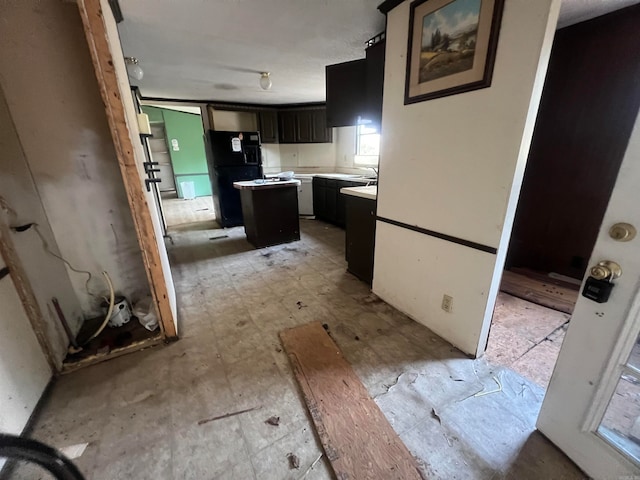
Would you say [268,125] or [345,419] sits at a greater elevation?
[268,125]

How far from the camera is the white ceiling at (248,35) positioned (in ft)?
5.77

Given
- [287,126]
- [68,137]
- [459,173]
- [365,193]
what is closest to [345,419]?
[459,173]

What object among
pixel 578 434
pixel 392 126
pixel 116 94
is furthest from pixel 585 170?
pixel 116 94

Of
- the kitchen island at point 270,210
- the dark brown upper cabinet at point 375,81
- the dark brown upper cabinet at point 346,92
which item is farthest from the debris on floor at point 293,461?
the kitchen island at point 270,210

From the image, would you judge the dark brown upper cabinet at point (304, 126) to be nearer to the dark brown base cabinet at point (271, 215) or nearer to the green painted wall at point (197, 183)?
the dark brown base cabinet at point (271, 215)

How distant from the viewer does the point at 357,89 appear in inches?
88.6

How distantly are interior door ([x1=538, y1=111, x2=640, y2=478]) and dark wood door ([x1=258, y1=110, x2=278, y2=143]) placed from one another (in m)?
5.31

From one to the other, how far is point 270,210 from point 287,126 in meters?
2.68

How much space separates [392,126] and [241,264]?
219cm

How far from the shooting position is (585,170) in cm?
219

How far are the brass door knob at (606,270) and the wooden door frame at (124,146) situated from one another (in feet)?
6.83

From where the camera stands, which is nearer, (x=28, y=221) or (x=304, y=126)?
(x=28, y=221)

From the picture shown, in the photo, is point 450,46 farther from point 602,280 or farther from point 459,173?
point 602,280

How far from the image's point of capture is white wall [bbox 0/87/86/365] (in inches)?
56.1
